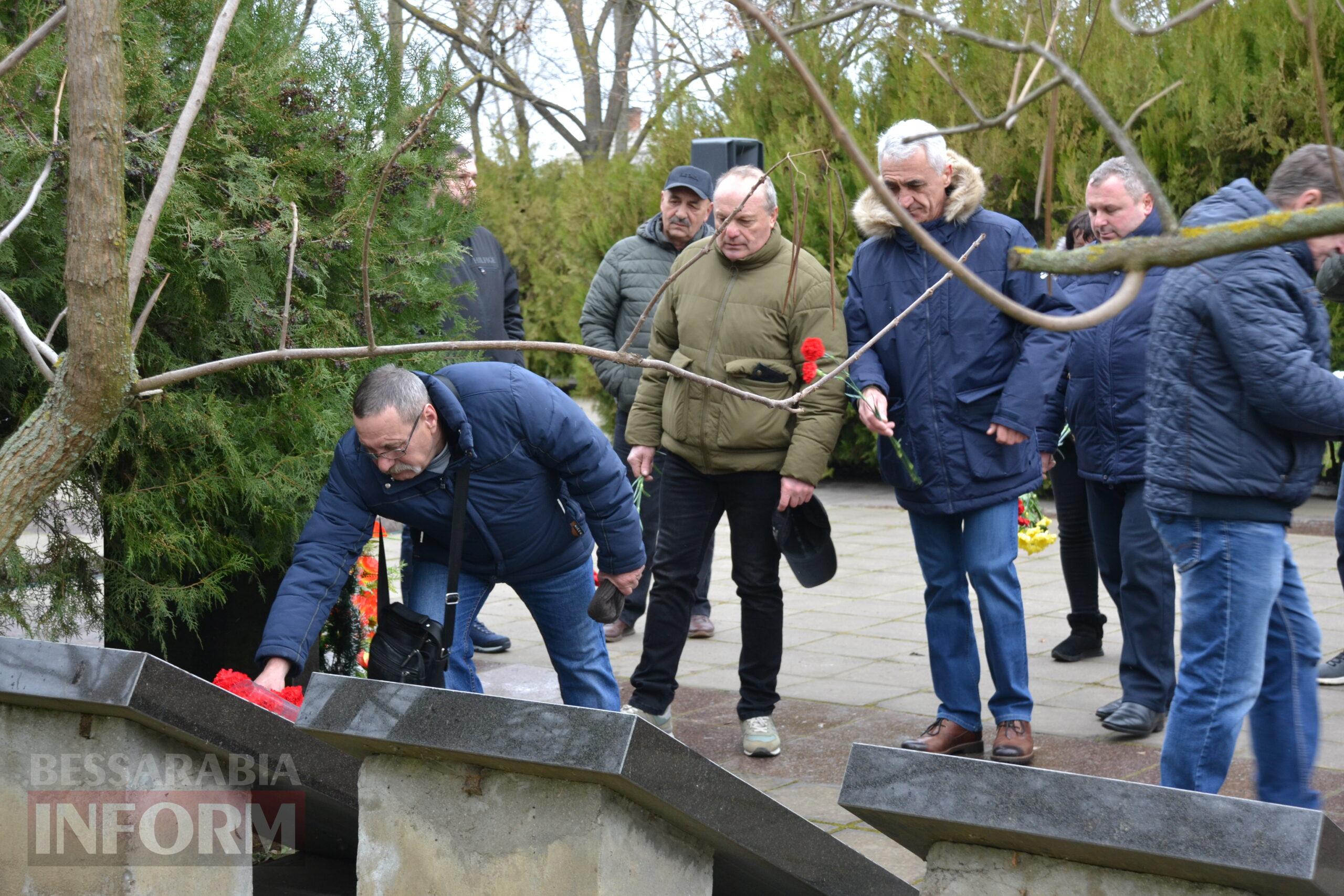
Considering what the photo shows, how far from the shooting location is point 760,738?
189 inches

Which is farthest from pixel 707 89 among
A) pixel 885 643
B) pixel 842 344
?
pixel 842 344

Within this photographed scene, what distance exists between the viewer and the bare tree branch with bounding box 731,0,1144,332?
1.34 meters

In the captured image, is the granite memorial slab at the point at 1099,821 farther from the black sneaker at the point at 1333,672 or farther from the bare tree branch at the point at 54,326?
the black sneaker at the point at 1333,672

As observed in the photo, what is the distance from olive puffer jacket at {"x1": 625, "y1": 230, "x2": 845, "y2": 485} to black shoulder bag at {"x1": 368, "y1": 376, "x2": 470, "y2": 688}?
1071 millimetres

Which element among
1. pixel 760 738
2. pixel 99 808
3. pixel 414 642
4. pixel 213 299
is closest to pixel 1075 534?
pixel 760 738

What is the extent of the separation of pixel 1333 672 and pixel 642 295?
3.24 m

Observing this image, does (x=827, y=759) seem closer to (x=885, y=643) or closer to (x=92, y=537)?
(x=885, y=643)

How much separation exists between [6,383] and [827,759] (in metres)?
2.88

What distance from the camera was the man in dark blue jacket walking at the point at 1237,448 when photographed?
323cm

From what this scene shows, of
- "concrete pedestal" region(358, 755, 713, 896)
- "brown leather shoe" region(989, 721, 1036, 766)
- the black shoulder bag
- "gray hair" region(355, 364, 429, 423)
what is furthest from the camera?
"brown leather shoe" region(989, 721, 1036, 766)

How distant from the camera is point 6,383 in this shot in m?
4.23

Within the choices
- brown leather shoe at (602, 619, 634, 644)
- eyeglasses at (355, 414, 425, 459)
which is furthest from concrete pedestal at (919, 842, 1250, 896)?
brown leather shoe at (602, 619, 634, 644)

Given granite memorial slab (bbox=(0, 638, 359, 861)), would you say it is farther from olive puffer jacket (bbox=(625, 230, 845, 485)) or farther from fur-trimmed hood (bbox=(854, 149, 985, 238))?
fur-trimmed hood (bbox=(854, 149, 985, 238))

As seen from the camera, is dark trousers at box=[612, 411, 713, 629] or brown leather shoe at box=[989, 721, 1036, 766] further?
dark trousers at box=[612, 411, 713, 629]
